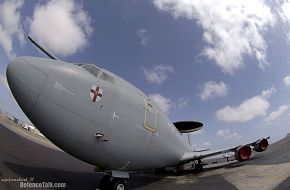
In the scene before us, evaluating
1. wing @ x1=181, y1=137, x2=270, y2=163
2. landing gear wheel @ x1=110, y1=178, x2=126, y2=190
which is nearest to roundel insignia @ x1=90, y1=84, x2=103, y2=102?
landing gear wheel @ x1=110, y1=178, x2=126, y2=190

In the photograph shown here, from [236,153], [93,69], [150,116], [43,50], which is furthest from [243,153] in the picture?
[43,50]

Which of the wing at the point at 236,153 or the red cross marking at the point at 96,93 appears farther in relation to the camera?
the wing at the point at 236,153

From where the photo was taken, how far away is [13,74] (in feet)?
28.5

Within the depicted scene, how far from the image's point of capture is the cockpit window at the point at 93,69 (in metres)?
10.5

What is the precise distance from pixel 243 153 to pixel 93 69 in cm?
1191

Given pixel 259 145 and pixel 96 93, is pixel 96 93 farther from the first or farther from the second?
pixel 259 145

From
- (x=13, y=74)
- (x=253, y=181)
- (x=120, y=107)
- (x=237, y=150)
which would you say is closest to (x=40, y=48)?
(x=13, y=74)

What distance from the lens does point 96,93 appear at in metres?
10.0

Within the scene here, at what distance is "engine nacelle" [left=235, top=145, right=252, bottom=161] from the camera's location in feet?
55.4

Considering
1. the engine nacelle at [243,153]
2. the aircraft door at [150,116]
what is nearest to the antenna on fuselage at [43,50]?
the aircraft door at [150,116]

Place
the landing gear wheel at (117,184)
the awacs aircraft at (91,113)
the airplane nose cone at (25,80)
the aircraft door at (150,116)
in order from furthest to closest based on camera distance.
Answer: the aircraft door at (150,116) → the landing gear wheel at (117,184) → the awacs aircraft at (91,113) → the airplane nose cone at (25,80)

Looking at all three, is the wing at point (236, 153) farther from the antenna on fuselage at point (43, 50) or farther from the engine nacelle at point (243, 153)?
the antenna on fuselage at point (43, 50)

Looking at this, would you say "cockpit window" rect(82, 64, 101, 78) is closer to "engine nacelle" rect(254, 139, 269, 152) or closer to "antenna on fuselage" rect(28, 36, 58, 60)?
"antenna on fuselage" rect(28, 36, 58, 60)

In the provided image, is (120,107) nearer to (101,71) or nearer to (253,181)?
(101,71)
